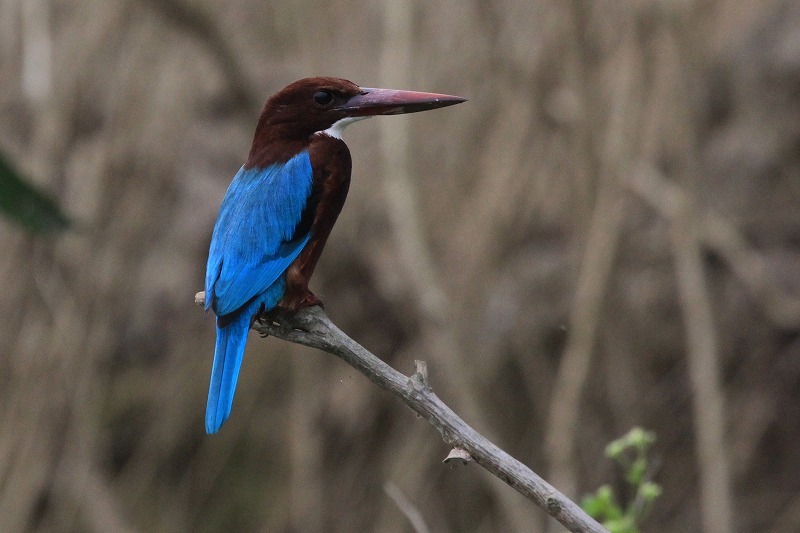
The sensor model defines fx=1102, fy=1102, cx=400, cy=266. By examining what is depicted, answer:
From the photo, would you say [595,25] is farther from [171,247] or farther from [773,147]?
[171,247]

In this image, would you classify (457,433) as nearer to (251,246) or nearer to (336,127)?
(251,246)

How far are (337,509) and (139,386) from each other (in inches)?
49.4

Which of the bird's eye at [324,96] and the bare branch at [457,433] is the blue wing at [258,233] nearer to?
the bird's eye at [324,96]

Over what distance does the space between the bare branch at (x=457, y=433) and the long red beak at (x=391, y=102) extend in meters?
0.67

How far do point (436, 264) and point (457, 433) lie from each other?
2863 millimetres

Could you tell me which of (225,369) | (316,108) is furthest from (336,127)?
(225,369)

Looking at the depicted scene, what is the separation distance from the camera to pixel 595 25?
13.9 feet

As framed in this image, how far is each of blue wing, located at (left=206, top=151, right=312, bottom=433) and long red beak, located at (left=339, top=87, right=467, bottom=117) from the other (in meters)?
0.17

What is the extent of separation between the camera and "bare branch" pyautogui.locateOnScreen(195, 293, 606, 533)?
1.63 metres

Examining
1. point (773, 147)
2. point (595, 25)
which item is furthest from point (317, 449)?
point (773, 147)

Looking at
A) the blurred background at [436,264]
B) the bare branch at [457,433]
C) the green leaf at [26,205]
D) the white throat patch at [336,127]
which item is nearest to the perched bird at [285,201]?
the white throat patch at [336,127]

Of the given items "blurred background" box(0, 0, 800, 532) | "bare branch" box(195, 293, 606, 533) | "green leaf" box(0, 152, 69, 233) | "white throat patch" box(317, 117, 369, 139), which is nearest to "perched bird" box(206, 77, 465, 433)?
"white throat patch" box(317, 117, 369, 139)

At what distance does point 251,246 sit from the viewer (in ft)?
8.23

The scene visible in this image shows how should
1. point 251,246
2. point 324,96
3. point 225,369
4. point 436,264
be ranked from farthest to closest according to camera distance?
point 436,264
point 324,96
point 251,246
point 225,369
